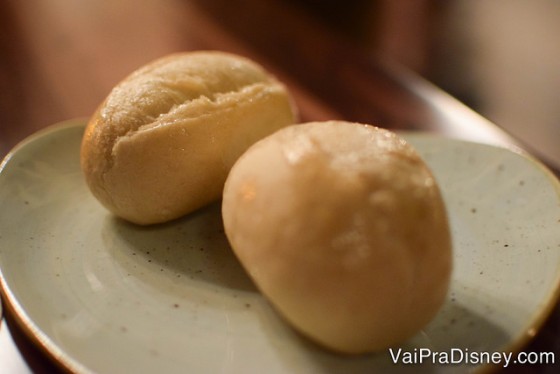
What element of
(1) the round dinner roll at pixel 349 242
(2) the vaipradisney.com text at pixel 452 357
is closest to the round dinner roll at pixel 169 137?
(1) the round dinner roll at pixel 349 242

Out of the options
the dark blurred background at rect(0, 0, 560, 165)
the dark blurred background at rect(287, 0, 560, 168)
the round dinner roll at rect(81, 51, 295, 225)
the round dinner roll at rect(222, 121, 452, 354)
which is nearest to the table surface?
the dark blurred background at rect(0, 0, 560, 165)

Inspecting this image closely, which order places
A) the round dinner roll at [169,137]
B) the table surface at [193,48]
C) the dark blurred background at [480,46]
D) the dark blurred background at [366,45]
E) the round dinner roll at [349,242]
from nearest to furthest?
1. the round dinner roll at [349,242]
2. the round dinner roll at [169,137]
3. the table surface at [193,48]
4. the dark blurred background at [366,45]
5. the dark blurred background at [480,46]

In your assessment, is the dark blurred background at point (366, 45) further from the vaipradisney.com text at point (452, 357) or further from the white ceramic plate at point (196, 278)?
the vaipradisney.com text at point (452, 357)

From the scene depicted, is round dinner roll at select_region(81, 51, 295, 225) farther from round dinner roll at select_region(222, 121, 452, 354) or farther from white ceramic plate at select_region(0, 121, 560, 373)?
round dinner roll at select_region(222, 121, 452, 354)

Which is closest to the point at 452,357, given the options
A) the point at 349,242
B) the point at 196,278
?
the point at 349,242

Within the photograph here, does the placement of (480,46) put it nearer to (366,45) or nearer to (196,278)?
(366,45)

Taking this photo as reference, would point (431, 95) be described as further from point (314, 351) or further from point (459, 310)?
point (314, 351)

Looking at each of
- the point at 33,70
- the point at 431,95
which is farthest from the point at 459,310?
the point at 33,70
